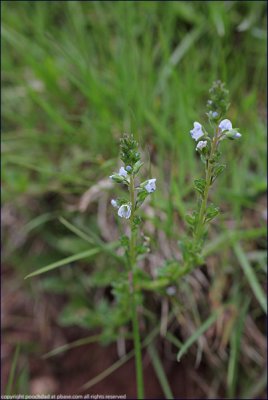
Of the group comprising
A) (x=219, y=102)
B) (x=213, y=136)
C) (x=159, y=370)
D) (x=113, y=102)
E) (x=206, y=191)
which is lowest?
(x=159, y=370)

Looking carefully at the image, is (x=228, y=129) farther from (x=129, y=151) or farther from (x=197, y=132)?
(x=129, y=151)

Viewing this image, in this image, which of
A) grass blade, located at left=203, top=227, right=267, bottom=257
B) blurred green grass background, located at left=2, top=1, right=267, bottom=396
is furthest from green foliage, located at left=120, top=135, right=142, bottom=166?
grass blade, located at left=203, top=227, right=267, bottom=257

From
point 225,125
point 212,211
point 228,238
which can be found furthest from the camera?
point 228,238

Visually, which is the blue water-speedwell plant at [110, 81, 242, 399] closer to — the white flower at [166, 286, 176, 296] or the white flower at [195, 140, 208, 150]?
the white flower at [195, 140, 208, 150]

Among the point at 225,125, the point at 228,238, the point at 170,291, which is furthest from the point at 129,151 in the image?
the point at 228,238

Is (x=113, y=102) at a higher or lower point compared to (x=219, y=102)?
higher

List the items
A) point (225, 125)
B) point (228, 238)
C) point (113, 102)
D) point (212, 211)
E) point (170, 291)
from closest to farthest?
1. point (225, 125)
2. point (212, 211)
3. point (170, 291)
4. point (228, 238)
5. point (113, 102)

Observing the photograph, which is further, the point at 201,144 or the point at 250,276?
the point at 250,276
